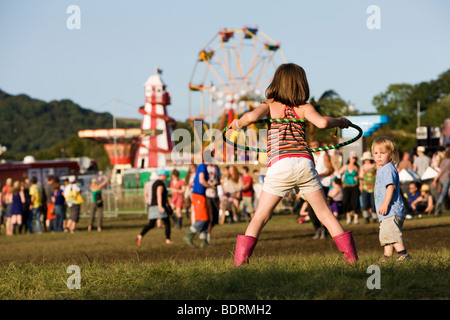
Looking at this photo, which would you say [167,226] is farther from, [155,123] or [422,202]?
[155,123]

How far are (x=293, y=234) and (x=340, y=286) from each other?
11913mm

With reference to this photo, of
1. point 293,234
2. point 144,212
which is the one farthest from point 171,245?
point 144,212

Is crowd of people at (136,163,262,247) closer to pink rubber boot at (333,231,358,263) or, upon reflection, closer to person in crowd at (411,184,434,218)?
person in crowd at (411,184,434,218)

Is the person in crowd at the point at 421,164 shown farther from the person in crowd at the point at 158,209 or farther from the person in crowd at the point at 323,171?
the person in crowd at the point at 158,209

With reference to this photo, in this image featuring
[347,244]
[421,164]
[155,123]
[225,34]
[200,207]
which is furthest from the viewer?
[155,123]

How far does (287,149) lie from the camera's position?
20.5ft

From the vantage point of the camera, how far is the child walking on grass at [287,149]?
6.18 meters

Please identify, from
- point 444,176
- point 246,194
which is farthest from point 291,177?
point 246,194

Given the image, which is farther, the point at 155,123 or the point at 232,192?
the point at 155,123

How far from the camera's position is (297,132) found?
20.4 ft

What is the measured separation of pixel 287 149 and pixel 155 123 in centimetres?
9333

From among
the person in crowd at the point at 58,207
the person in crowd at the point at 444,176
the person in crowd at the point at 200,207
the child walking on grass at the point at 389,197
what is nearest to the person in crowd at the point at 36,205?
the person in crowd at the point at 58,207
